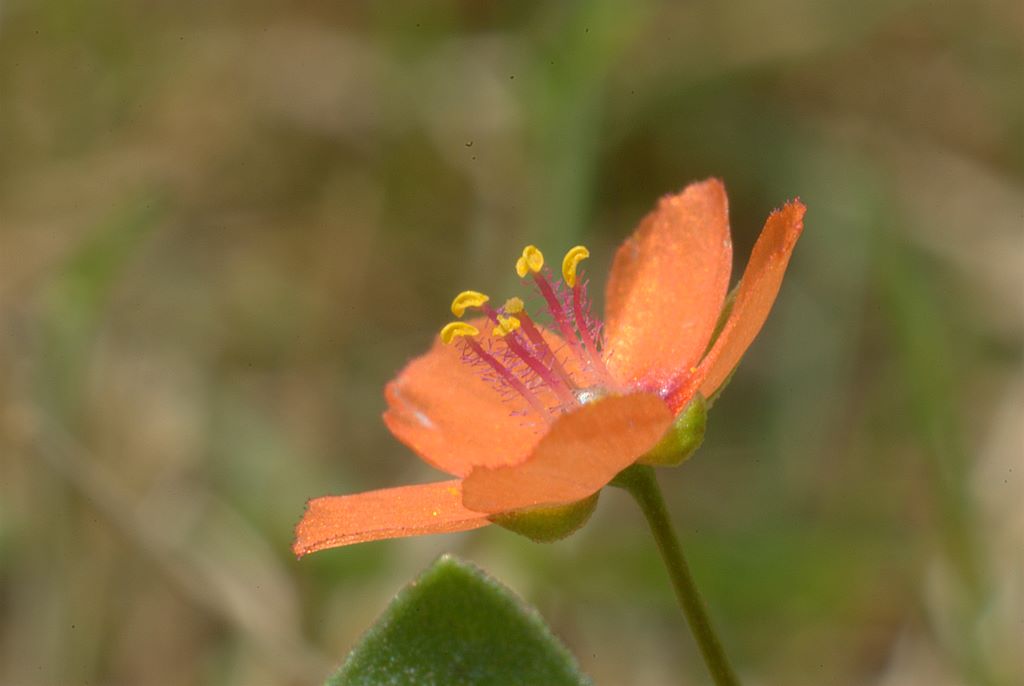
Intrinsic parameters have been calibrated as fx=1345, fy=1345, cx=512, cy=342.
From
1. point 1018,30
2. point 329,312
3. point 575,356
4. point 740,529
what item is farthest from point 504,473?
point 1018,30

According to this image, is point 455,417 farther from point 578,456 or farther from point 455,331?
point 578,456

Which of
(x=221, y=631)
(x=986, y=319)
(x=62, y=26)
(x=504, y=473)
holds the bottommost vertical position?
(x=221, y=631)

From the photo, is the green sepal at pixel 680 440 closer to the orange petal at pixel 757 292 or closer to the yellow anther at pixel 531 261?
the orange petal at pixel 757 292

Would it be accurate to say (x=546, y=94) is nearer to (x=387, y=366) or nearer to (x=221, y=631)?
(x=387, y=366)

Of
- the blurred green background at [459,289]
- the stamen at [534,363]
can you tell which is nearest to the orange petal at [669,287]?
the stamen at [534,363]

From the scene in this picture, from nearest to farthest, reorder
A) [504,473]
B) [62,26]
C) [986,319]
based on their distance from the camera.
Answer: [504,473]
[986,319]
[62,26]

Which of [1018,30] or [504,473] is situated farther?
[1018,30]

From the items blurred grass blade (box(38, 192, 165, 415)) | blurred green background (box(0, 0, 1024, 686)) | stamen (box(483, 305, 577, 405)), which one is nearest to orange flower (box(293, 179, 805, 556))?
stamen (box(483, 305, 577, 405))
